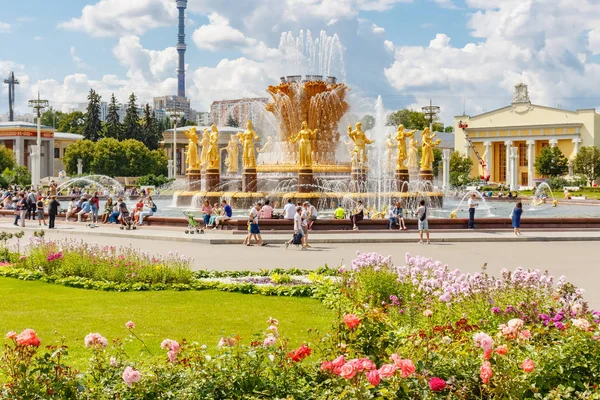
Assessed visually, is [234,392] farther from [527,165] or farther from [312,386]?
[527,165]

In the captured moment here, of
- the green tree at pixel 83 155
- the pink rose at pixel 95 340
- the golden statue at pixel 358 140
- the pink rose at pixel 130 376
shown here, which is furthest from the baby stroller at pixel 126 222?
the green tree at pixel 83 155

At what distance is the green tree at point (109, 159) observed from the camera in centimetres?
8412

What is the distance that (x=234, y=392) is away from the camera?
509 centimetres

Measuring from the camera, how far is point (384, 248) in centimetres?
1973

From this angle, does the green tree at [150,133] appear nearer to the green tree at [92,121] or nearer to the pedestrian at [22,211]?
the green tree at [92,121]

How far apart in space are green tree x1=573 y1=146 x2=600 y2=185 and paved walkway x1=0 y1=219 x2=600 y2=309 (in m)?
60.3

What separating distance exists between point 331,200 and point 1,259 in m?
18.4

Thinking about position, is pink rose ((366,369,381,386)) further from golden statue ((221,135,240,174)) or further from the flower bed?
golden statue ((221,135,240,174))

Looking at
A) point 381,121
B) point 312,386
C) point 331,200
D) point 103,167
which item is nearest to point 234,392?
point 312,386

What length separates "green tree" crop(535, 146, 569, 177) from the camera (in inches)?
3297

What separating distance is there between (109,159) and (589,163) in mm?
54424

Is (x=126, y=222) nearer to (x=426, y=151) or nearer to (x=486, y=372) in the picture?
(x=426, y=151)

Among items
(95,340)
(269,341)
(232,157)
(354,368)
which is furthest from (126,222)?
(354,368)

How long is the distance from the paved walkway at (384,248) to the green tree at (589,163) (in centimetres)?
6034
